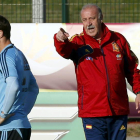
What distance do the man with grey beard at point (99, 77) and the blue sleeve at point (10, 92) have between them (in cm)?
89

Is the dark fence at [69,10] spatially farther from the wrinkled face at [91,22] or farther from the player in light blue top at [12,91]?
the player in light blue top at [12,91]

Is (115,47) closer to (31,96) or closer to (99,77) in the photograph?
(99,77)

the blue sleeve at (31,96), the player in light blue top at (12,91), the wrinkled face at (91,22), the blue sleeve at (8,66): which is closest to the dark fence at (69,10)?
the wrinkled face at (91,22)

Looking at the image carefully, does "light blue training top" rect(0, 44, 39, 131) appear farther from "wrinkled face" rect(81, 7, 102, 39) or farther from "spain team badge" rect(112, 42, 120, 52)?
"spain team badge" rect(112, 42, 120, 52)

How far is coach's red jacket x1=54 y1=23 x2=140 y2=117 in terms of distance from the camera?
4336 millimetres

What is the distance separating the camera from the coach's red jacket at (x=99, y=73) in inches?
171

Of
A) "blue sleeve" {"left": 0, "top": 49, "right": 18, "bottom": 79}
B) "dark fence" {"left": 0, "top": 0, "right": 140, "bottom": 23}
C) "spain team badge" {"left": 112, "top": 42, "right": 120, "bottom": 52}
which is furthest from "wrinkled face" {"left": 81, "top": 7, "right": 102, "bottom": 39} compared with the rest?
"dark fence" {"left": 0, "top": 0, "right": 140, "bottom": 23}

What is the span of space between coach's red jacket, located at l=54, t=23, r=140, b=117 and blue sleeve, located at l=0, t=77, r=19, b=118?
891 mm

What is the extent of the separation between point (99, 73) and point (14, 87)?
1145mm

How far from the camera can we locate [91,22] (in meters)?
4.42

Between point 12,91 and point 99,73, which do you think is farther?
point 99,73

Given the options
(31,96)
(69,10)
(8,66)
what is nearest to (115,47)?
(31,96)

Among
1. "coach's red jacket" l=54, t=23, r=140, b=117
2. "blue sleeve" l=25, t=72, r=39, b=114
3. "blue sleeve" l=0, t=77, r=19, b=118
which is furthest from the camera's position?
"coach's red jacket" l=54, t=23, r=140, b=117

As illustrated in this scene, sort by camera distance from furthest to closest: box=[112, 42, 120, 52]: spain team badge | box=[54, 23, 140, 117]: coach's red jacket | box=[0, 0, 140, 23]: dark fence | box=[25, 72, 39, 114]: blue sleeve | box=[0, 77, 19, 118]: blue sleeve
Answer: box=[0, 0, 140, 23]: dark fence < box=[112, 42, 120, 52]: spain team badge < box=[54, 23, 140, 117]: coach's red jacket < box=[25, 72, 39, 114]: blue sleeve < box=[0, 77, 19, 118]: blue sleeve
